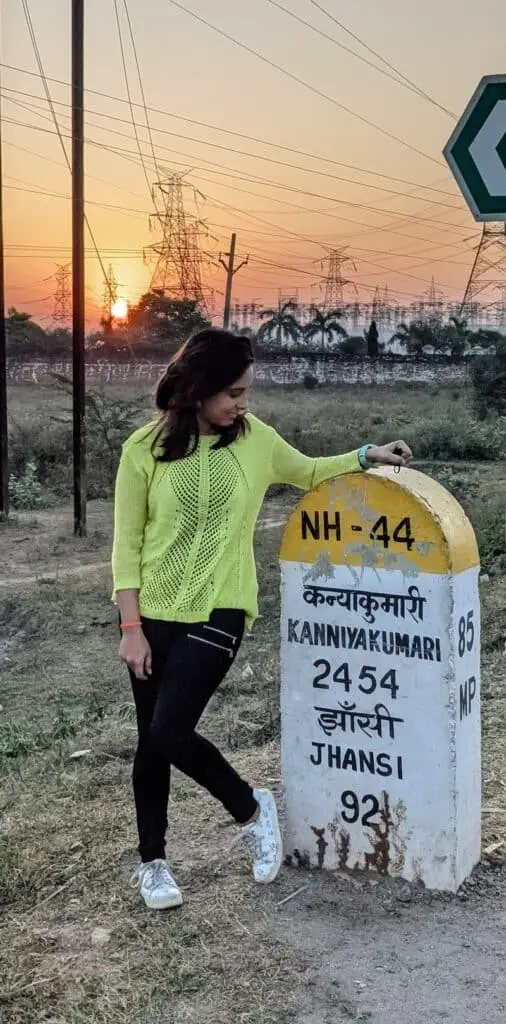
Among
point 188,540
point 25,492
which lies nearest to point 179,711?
point 188,540

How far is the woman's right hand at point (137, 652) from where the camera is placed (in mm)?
3037

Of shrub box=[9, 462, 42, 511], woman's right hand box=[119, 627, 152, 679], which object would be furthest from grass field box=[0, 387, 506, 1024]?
shrub box=[9, 462, 42, 511]

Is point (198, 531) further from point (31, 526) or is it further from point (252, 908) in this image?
point (31, 526)

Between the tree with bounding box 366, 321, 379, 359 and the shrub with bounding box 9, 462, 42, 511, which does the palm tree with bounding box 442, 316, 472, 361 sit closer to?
the tree with bounding box 366, 321, 379, 359

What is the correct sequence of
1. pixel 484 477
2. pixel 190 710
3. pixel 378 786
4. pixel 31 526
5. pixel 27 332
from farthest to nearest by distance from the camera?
pixel 27 332 < pixel 484 477 < pixel 31 526 < pixel 378 786 < pixel 190 710

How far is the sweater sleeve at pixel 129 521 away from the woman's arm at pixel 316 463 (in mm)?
445

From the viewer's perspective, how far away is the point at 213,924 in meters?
3.09

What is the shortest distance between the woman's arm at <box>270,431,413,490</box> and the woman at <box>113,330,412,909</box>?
0.02 m

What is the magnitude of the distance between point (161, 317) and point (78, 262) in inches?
1370

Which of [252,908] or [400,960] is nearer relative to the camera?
[400,960]

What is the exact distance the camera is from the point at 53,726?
18.7 ft

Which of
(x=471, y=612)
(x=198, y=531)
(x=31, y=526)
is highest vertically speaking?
(x=198, y=531)

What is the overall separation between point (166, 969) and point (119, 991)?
15 centimetres

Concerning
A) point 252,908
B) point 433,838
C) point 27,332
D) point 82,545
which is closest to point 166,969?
point 252,908
